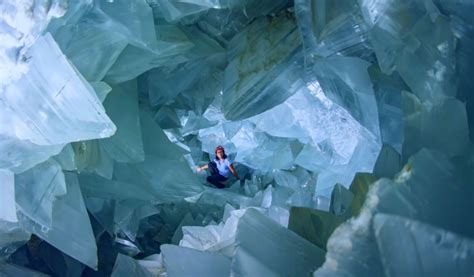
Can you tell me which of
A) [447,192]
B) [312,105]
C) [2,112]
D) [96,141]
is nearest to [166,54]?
[96,141]

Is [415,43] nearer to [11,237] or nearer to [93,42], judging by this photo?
[93,42]

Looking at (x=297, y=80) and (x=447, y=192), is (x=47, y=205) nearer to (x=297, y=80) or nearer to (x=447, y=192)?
(x=297, y=80)

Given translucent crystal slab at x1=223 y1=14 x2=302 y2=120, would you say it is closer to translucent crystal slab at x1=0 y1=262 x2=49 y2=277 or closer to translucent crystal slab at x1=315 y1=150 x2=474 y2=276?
translucent crystal slab at x1=0 y1=262 x2=49 y2=277

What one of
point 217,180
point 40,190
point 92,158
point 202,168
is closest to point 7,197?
point 40,190

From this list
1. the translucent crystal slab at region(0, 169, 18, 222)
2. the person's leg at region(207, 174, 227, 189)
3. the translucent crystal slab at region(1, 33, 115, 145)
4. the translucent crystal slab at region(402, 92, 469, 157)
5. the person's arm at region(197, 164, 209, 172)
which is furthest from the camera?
the person's arm at region(197, 164, 209, 172)

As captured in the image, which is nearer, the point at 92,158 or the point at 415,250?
the point at 415,250

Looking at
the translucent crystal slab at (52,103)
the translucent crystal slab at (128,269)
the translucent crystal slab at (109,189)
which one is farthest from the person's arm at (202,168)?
the translucent crystal slab at (52,103)

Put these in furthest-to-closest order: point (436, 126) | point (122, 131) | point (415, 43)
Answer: point (122, 131) < point (415, 43) < point (436, 126)

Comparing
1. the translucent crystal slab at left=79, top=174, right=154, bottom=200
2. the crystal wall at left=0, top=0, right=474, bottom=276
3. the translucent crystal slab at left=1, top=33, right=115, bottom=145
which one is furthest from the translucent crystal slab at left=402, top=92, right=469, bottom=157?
the translucent crystal slab at left=79, top=174, right=154, bottom=200
